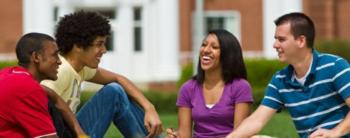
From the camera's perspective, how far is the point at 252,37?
2950 cm

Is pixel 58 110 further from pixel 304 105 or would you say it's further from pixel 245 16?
pixel 245 16

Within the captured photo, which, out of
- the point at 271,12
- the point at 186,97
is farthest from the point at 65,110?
the point at 271,12

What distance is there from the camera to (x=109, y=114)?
6871 mm

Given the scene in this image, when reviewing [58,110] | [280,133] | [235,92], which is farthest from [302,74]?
[280,133]

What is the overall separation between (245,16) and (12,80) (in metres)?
24.4

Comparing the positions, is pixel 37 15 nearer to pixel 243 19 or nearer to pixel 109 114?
pixel 243 19

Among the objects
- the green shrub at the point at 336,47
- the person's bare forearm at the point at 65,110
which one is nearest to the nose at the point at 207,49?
the person's bare forearm at the point at 65,110

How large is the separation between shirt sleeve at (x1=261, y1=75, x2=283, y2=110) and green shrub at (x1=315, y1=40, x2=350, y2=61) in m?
19.8

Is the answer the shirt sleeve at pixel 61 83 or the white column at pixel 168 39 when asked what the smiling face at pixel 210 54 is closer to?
the shirt sleeve at pixel 61 83

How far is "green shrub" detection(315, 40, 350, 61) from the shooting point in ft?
84.0

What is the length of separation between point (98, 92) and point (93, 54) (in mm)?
302

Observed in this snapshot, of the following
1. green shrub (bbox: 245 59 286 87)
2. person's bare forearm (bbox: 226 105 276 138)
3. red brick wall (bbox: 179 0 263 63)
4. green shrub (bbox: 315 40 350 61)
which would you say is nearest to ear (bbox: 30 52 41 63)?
person's bare forearm (bbox: 226 105 276 138)

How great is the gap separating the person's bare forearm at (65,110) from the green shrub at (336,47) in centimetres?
1987

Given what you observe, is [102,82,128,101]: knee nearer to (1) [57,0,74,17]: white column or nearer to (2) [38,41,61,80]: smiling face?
(2) [38,41,61,80]: smiling face
